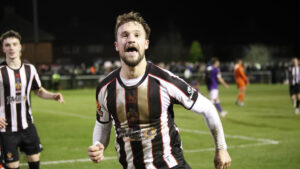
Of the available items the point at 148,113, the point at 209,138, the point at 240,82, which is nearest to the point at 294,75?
the point at 240,82

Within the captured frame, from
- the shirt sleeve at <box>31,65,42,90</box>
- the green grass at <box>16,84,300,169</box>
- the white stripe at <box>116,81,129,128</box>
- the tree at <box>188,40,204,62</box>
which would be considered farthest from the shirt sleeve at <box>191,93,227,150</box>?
the tree at <box>188,40,204,62</box>

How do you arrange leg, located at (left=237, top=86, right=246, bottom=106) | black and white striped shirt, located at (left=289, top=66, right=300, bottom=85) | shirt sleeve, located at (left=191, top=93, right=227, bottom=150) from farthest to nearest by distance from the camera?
leg, located at (left=237, top=86, right=246, bottom=106) < black and white striped shirt, located at (left=289, top=66, right=300, bottom=85) < shirt sleeve, located at (left=191, top=93, right=227, bottom=150)

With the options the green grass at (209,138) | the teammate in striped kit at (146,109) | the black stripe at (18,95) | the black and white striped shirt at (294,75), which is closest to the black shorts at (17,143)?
the black stripe at (18,95)

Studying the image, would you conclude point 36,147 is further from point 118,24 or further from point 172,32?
point 172,32

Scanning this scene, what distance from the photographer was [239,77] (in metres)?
23.7

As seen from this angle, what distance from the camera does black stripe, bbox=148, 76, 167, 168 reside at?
445 centimetres

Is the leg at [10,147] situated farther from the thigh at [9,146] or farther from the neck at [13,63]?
the neck at [13,63]

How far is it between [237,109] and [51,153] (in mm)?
12415

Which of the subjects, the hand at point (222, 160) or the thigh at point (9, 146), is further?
the thigh at point (9, 146)

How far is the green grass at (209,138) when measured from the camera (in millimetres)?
9508

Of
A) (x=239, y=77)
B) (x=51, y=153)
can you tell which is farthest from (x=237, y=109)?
(x=51, y=153)

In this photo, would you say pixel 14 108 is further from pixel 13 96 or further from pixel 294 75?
pixel 294 75

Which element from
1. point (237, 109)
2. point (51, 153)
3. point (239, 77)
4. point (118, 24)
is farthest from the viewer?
point (239, 77)

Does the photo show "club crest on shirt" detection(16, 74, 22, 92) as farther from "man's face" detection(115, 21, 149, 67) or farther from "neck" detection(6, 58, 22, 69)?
"man's face" detection(115, 21, 149, 67)
